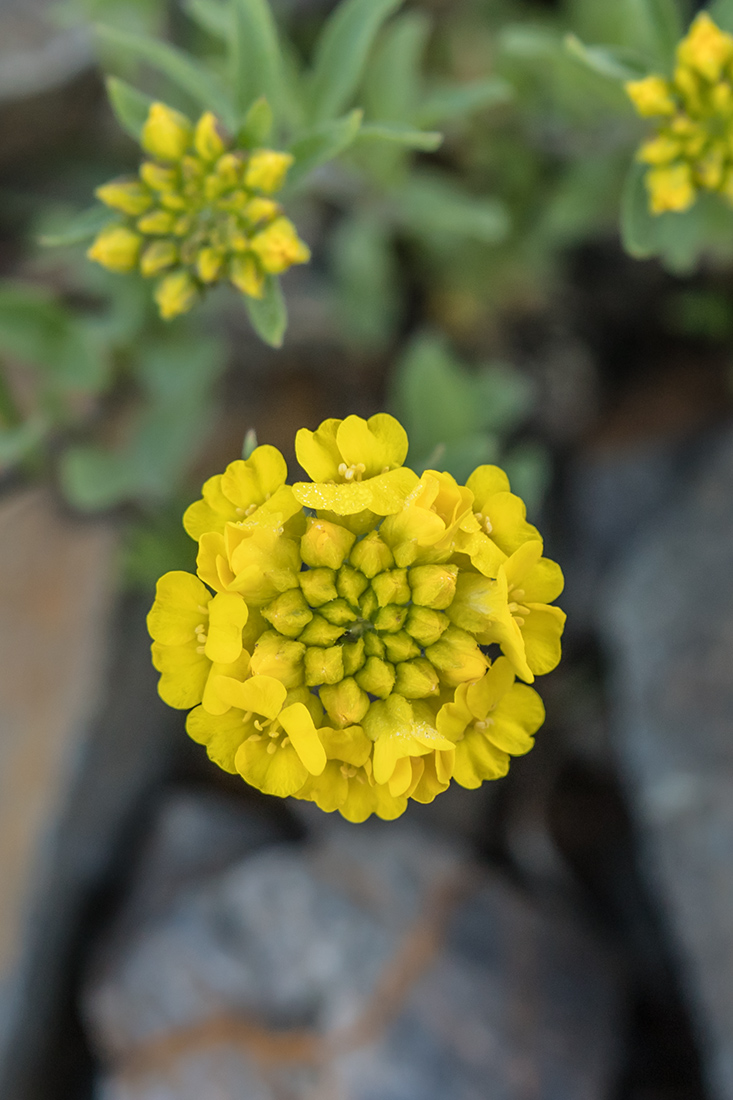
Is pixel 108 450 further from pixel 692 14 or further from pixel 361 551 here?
pixel 692 14

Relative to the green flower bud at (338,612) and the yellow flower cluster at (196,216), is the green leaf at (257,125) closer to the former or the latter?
the yellow flower cluster at (196,216)

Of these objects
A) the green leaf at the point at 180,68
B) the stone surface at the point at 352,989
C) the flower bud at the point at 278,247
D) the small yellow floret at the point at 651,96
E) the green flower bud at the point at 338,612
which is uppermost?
the small yellow floret at the point at 651,96

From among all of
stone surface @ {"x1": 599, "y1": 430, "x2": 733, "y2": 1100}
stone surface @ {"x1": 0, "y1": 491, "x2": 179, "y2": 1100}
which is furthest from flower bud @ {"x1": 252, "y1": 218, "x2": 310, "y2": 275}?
stone surface @ {"x1": 599, "y1": 430, "x2": 733, "y2": 1100}

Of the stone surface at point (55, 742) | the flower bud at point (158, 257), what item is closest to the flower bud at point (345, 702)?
the flower bud at point (158, 257)

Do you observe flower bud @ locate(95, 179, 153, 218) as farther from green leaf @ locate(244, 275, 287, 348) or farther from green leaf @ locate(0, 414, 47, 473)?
green leaf @ locate(0, 414, 47, 473)

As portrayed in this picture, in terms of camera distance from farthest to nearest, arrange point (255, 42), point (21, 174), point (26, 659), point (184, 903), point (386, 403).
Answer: point (386, 403) < point (21, 174) < point (26, 659) < point (184, 903) < point (255, 42)

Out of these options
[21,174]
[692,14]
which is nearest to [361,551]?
[21,174]
